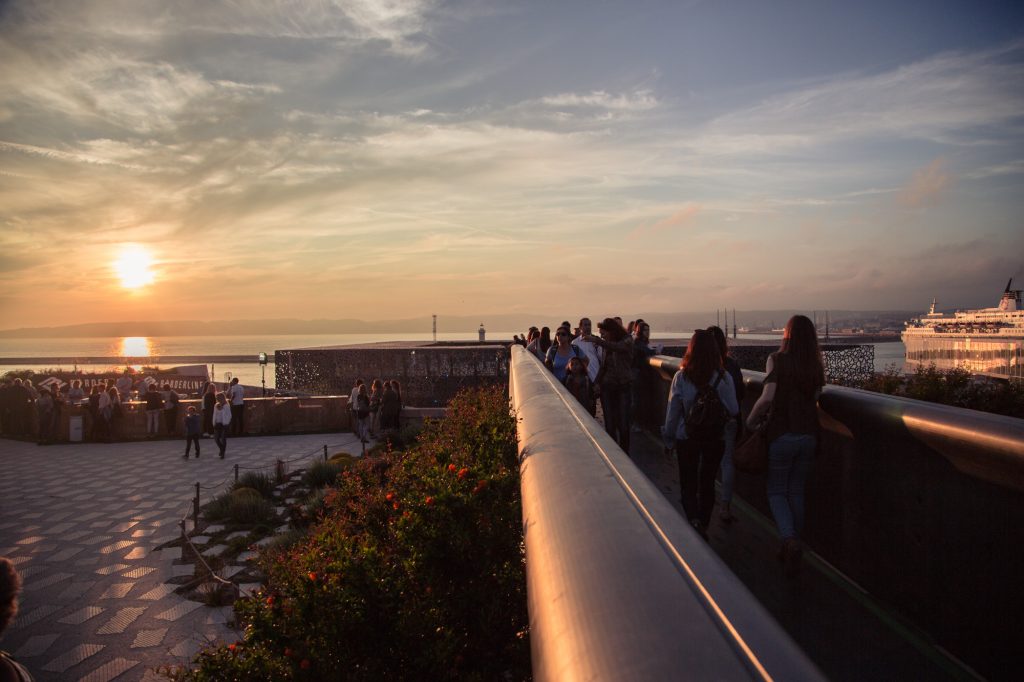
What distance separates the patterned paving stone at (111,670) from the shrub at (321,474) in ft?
25.2

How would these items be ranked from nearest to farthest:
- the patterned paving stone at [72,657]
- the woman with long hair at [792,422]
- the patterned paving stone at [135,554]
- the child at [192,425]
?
the woman with long hair at [792,422] < the patterned paving stone at [72,657] < the patterned paving stone at [135,554] < the child at [192,425]

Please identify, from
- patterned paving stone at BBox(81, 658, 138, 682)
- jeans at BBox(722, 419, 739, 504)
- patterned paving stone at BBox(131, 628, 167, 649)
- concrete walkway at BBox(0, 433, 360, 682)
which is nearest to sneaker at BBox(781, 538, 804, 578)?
jeans at BBox(722, 419, 739, 504)

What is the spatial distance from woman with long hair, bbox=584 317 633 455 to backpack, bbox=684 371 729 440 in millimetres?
2309

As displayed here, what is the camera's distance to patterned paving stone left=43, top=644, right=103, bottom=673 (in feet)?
22.4

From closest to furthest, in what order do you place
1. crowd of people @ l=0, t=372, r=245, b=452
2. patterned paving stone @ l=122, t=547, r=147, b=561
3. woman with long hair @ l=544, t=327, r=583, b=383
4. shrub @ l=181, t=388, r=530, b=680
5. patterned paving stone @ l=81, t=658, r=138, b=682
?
shrub @ l=181, t=388, r=530, b=680 → patterned paving stone @ l=81, t=658, r=138, b=682 → woman with long hair @ l=544, t=327, r=583, b=383 → patterned paving stone @ l=122, t=547, r=147, b=561 → crowd of people @ l=0, t=372, r=245, b=452

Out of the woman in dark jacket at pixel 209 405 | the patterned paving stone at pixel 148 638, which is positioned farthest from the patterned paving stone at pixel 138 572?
the woman in dark jacket at pixel 209 405

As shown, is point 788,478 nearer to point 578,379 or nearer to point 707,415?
point 707,415

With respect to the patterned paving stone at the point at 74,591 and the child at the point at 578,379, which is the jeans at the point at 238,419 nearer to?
the patterned paving stone at the point at 74,591

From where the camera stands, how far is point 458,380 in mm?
29734

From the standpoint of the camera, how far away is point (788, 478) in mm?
4410

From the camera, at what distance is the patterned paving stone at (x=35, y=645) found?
7141 millimetres

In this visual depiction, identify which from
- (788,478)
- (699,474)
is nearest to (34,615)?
(699,474)

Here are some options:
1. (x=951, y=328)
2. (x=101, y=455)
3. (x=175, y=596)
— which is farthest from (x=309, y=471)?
(x=951, y=328)

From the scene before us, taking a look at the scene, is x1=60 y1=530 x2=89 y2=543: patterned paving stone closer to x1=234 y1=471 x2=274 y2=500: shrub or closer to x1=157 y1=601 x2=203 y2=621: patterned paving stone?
x1=234 y1=471 x2=274 y2=500: shrub
